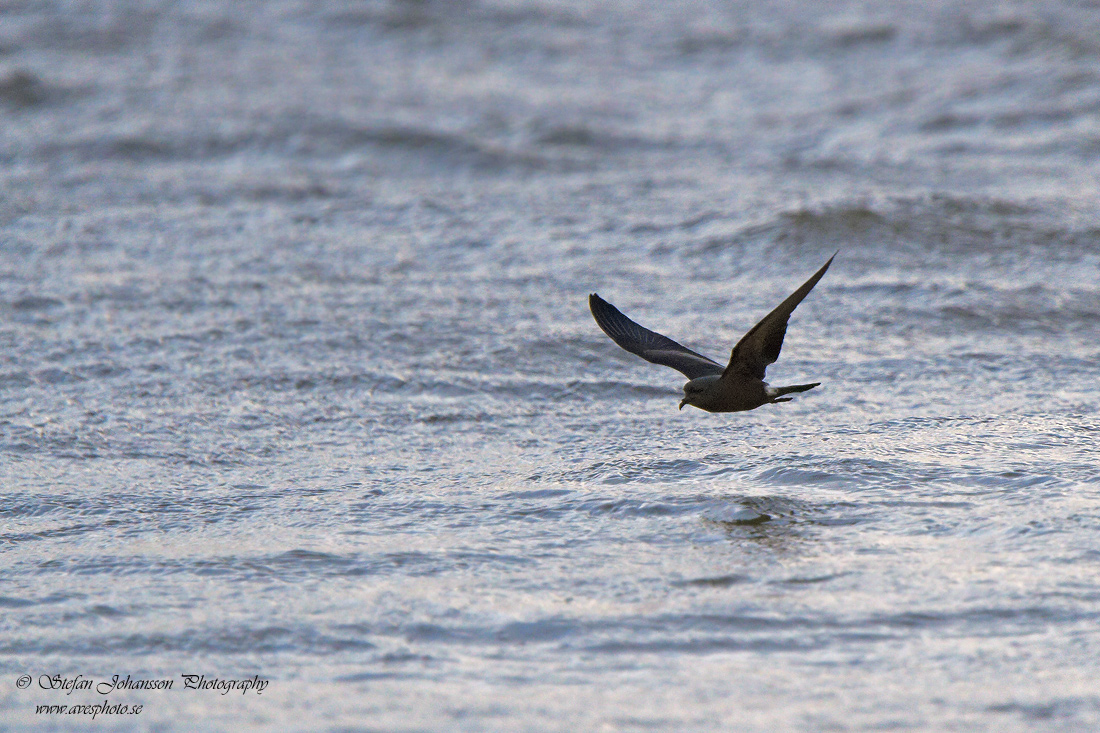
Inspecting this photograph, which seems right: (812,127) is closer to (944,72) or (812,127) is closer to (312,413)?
(944,72)

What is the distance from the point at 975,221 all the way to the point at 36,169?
6947 millimetres

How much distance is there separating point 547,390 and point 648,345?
3.19 ft

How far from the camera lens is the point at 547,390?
19.8 feet

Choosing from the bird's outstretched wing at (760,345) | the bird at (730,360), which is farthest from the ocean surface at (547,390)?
the bird's outstretched wing at (760,345)

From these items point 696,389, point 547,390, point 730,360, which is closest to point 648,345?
point 696,389

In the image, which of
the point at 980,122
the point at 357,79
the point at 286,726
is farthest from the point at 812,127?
the point at 286,726

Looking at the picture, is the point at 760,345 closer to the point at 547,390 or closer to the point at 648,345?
the point at 648,345

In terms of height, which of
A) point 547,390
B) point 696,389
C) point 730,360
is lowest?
point 547,390

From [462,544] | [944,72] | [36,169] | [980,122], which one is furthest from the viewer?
[944,72]

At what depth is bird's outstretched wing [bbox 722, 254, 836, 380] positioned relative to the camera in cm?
416

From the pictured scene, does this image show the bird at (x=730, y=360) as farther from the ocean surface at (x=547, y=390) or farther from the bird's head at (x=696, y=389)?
the ocean surface at (x=547, y=390)

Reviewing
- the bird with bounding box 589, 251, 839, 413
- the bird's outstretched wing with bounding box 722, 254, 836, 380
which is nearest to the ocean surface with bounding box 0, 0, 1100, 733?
the bird with bounding box 589, 251, 839, 413

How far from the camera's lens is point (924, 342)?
6.43 m

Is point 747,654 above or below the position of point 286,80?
below
